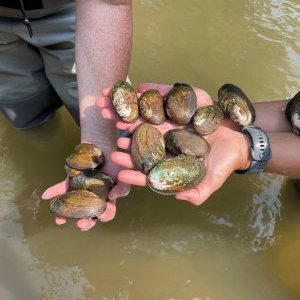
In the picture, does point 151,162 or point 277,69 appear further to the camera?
point 277,69

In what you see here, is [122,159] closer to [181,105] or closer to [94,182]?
[94,182]

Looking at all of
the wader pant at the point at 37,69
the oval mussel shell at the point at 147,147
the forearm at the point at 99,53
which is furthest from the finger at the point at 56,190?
the wader pant at the point at 37,69

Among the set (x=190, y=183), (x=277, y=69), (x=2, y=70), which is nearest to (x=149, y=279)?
(x=190, y=183)

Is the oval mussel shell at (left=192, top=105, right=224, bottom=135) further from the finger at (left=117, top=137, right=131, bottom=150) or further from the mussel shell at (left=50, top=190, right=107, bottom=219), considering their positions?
the mussel shell at (left=50, top=190, right=107, bottom=219)

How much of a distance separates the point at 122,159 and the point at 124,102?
265mm

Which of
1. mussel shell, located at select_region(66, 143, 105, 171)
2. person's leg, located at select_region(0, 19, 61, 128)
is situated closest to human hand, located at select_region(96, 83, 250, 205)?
mussel shell, located at select_region(66, 143, 105, 171)

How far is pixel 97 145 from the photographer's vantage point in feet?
5.88

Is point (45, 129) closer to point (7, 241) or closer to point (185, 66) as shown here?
point (7, 241)

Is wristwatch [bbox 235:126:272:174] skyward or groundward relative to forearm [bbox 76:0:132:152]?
groundward

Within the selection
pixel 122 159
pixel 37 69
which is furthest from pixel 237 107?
pixel 37 69

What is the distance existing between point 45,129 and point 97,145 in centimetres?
91

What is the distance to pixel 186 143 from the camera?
1.66m

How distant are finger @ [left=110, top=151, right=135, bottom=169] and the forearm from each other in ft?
0.82

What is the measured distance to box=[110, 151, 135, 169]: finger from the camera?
155 cm
